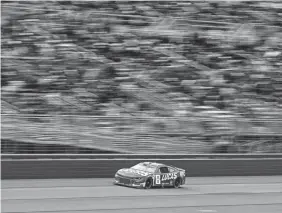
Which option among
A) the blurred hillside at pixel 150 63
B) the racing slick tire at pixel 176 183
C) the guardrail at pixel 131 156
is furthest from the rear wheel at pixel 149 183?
the blurred hillside at pixel 150 63

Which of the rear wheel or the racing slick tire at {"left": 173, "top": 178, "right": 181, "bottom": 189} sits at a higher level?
the rear wheel

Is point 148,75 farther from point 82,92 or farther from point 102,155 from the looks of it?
point 102,155

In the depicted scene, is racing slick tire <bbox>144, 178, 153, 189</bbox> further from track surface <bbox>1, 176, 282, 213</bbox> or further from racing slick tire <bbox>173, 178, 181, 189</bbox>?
racing slick tire <bbox>173, 178, 181, 189</bbox>

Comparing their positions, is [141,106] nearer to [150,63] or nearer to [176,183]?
[150,63]

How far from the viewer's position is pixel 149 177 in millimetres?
14367

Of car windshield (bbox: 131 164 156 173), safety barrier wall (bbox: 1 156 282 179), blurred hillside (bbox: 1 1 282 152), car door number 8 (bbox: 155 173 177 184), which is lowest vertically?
safety barrier wall (bbox: 1 156 282 179)

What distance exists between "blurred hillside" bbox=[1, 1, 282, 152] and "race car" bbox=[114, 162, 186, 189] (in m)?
2.11

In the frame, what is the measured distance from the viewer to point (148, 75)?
19.8m

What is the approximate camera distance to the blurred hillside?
17814 mm

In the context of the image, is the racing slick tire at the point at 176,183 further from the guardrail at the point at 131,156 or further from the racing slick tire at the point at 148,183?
the guardrail at the point at 131,156

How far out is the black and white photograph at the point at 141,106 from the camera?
1420cm

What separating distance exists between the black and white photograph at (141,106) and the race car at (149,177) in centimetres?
3

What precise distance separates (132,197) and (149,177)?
5.49ft

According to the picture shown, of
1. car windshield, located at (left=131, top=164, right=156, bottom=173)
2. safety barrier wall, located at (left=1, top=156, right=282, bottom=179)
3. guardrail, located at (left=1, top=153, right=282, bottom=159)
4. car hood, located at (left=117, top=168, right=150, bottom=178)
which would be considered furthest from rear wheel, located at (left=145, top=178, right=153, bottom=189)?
guardrail, located at (left=1, top=153, right=282, bottom=159)
